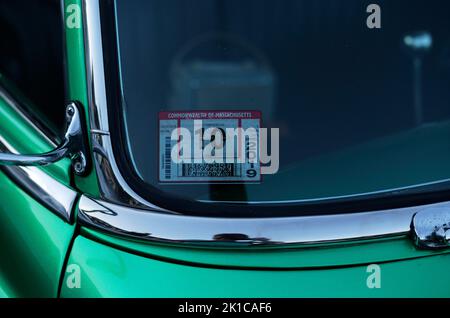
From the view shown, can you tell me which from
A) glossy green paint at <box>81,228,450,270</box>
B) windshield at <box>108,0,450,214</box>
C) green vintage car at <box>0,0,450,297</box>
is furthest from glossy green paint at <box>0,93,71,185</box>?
glossy green paint at <box>81,228,450,270</box>

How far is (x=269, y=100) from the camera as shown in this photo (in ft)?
4.72

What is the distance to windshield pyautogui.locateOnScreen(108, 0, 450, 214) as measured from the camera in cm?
141

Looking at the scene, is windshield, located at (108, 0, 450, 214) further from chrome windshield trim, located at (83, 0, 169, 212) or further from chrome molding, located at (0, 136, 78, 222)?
chrome molding, located at (0, 136, 78, 222)

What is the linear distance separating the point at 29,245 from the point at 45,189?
4.6 inches

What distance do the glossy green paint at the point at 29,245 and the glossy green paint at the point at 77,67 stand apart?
89 millimetres

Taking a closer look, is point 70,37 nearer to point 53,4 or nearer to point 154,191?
point 53,4

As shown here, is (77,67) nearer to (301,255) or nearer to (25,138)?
(25,138)

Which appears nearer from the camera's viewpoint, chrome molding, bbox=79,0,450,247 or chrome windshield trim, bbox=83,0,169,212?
chrome molding, bbox=79,0,450,247

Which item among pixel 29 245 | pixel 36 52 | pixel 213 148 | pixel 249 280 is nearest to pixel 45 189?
pixel 29 245

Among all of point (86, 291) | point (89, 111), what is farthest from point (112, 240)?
point (89, 111)

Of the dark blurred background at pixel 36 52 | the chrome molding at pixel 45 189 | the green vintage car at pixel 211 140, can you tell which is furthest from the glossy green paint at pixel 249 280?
the dark blurred background at pixel 36 52

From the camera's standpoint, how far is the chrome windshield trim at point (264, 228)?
1313mm

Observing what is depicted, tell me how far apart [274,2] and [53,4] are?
505mm

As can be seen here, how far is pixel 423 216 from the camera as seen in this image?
51.5 inches
